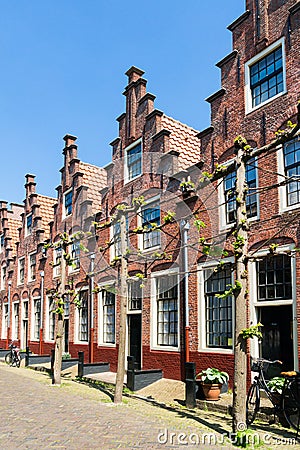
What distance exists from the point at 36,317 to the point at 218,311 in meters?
15.8

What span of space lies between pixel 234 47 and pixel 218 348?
27.9ft

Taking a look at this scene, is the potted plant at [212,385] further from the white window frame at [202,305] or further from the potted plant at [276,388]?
the potted plant at [276,388]

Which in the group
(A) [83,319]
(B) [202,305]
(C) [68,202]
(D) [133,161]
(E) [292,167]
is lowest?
(A) [83,319]

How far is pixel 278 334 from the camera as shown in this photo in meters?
11.4

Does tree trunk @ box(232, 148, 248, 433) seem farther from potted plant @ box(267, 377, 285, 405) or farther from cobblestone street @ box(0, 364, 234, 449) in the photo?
potted plant @ box(267, 377, 285, 405)

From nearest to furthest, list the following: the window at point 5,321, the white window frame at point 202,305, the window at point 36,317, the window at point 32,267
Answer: the white window frame at point 202,305 → the window at point 36,317 → the window at point 32,267 → the window at point 5,321

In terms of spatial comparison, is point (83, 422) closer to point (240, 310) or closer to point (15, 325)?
point (240, 310)

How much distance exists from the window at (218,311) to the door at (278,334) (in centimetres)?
116

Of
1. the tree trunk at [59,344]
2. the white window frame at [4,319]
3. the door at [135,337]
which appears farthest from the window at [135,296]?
the white window frame at [4,319]

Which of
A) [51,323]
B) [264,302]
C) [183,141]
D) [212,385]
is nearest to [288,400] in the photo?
[212,385]

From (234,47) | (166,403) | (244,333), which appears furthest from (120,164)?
(244,333)

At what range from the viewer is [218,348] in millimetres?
12938

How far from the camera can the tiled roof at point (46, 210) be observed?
27612 millimetres

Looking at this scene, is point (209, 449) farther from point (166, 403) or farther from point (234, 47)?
point (234, 47)
